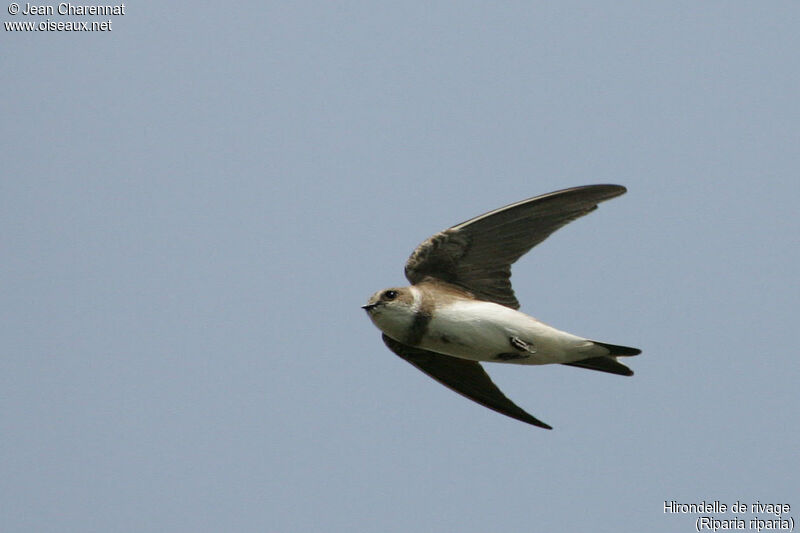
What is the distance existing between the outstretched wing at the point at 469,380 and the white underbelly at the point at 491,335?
0.56 m

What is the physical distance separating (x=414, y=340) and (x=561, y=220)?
1579 mm

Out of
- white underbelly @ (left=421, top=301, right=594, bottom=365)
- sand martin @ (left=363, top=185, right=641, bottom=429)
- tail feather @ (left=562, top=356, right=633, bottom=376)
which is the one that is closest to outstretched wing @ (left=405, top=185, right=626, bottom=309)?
sand martin @ (left=363, top=185, right=641, bottom=429)

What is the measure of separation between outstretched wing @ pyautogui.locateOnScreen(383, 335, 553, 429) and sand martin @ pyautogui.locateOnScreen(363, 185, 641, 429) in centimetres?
21

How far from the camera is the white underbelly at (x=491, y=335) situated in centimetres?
810

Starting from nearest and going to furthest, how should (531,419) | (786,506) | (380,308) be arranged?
(380,308)
(531,419)
(786,506)

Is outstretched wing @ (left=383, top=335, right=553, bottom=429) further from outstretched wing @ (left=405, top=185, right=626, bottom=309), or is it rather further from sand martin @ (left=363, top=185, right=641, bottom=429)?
outstretched wing @ (left=405, top=185, right=626, bottom=309)

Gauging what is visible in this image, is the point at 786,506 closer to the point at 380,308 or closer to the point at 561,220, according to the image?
the point at 561,220

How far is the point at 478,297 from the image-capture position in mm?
8508

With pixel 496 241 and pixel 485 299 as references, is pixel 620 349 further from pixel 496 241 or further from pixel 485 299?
pixel 496 241

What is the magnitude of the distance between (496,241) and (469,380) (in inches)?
53.6

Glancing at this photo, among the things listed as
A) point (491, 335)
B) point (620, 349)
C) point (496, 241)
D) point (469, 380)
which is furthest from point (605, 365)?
point (496, 241)

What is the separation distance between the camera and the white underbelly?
8102mm

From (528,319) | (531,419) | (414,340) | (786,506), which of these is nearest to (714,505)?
(786,506)

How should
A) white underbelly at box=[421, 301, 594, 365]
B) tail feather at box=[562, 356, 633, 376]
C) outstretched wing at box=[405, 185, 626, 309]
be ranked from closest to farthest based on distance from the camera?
1. white underbelly at box=[421, 301, 594, 365]
2. outstretched wing at box=[405, 185, 626, 309]
3. tail feather at box=[562, 356, 633, 376]
